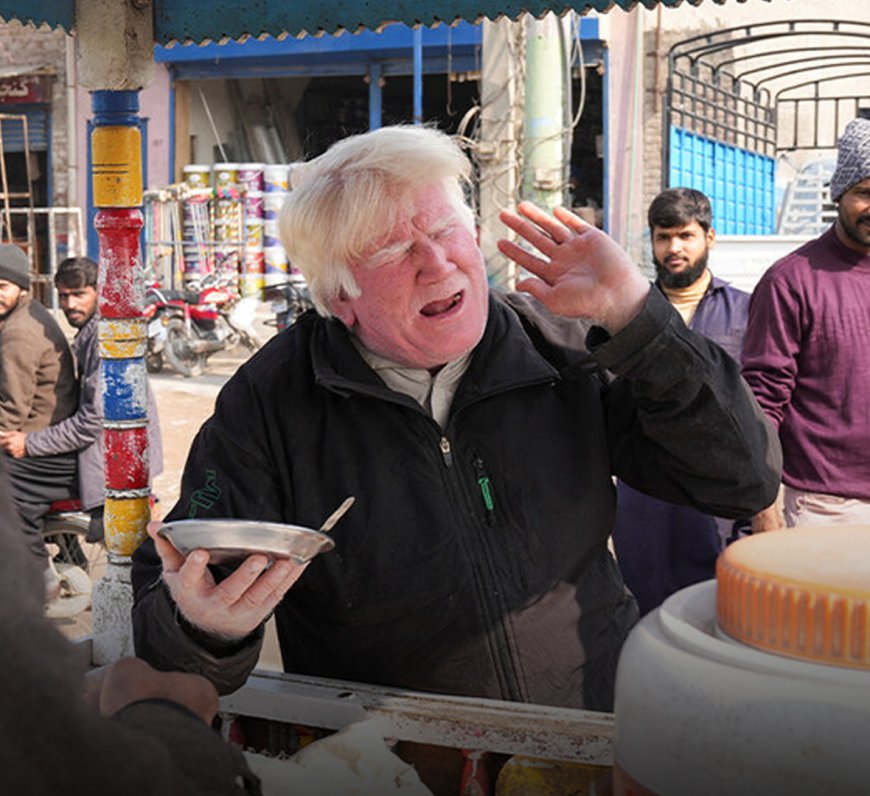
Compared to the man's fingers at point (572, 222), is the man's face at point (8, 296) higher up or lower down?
lower down

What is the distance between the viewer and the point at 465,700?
1805mm

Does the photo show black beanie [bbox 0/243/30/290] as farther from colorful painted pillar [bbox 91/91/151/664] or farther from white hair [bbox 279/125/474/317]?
white hair [bbox 279/125/474/317]

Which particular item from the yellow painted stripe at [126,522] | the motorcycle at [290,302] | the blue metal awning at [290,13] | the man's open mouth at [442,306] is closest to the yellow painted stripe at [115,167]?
the blue metal awning at [290,13]

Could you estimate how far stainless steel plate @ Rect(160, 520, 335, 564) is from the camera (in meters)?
1.52

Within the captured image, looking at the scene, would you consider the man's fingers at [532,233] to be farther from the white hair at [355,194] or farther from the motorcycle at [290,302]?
the motorcycle at [290,302]

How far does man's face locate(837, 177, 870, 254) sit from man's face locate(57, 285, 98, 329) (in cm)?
321

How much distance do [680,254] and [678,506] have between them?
1135 mm

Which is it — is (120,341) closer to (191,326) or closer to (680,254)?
(680,254)

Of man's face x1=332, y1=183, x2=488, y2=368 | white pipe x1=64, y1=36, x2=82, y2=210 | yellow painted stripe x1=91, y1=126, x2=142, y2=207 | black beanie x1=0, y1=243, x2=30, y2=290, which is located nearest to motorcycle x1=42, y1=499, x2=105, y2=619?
black beanie x1=0, y1=243, x2=30, y2=290

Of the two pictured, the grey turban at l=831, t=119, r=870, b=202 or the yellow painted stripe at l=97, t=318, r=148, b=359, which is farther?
the grey turban at l=831, t=119, r=870, b=202

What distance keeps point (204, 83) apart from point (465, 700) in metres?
16.5

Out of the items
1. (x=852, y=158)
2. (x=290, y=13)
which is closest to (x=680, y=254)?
(x=852, y=158)

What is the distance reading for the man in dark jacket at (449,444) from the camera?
1934mm

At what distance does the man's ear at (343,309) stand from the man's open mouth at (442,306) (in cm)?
14
